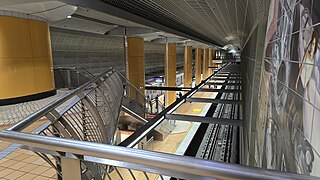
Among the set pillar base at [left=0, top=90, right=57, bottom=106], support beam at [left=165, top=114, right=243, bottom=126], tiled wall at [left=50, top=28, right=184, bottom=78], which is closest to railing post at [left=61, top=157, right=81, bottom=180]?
support beam at [left=165, top=114, right=243, bottom=126]

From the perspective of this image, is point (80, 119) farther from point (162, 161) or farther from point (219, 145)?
point (219, 145)

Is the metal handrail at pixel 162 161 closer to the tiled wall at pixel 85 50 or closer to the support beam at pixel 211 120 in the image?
the support beam at pixel 211 120

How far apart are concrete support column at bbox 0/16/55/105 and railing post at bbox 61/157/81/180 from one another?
18.5 feet

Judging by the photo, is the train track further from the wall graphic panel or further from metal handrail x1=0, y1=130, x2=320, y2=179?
metal handrail x1=0, y1=130, x2=320, y2=179

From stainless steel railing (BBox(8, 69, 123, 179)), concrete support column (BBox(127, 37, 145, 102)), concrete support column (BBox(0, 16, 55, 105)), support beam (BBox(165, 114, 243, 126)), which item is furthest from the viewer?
concrete support column (BBox(127, 37, 145, 102))

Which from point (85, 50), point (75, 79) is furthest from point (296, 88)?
point (85, 50)

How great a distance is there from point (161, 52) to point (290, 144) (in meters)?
24.4

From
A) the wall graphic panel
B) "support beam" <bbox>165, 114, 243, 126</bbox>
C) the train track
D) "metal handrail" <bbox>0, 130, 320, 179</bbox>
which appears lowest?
the train track

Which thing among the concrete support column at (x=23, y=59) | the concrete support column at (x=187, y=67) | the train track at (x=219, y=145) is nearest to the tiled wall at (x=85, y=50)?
the concrete support column at (x=23, y=59)

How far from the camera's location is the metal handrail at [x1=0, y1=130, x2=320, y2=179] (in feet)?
1.84

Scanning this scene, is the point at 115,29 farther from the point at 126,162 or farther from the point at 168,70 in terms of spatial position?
the point at 126,162

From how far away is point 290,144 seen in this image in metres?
0.79

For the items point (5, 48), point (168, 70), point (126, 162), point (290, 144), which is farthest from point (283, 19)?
point (168, 70)

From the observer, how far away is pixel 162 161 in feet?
2.14
